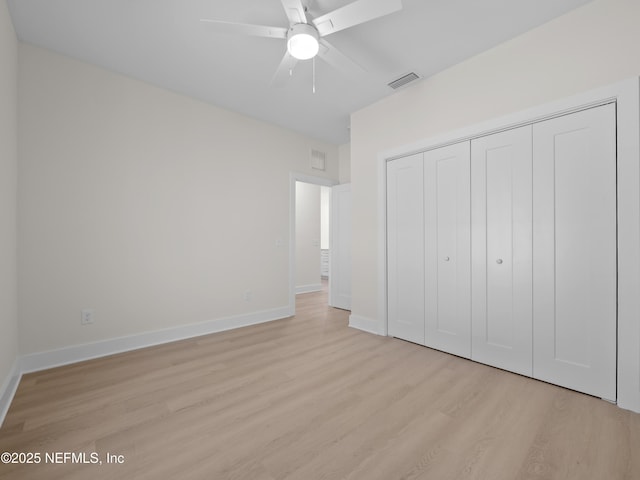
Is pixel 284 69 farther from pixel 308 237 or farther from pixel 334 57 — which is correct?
pixel 308 237

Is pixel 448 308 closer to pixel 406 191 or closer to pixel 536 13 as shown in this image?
pixel 406 191

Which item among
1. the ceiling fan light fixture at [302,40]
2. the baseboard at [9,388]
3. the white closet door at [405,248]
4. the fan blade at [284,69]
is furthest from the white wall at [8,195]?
the white closet door at [405,248]

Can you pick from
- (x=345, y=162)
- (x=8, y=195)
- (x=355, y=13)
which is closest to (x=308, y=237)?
(x=345, y=162)

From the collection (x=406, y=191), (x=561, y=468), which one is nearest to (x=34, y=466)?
(x=561, y=468)

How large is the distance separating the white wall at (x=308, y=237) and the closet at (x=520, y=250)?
11.0ft

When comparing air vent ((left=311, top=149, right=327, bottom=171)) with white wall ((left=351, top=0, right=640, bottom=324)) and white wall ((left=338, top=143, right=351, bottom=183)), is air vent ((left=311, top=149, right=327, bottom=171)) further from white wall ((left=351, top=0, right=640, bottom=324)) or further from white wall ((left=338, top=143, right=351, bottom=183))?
white wall ((left=351, top=0, right=640, bottom=324))

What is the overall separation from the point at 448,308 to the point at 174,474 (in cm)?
247

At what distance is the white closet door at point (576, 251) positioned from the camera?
191 cm

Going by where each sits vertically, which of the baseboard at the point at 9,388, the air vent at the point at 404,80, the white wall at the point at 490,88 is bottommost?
the baseboard at the point at 9,388

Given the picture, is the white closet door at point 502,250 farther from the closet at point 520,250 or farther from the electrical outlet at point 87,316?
the electrical outlet at point 87,316

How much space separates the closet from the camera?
195 cm

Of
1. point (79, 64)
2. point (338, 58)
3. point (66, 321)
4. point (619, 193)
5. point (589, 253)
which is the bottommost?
point (66, 321)

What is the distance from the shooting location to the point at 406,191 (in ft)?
10.3

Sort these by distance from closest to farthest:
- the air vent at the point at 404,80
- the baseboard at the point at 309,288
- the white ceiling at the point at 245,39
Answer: the white ceiling at the point at 245,39 < the air vent at the point at 404,80 < the baseboard at the point at 309,288
